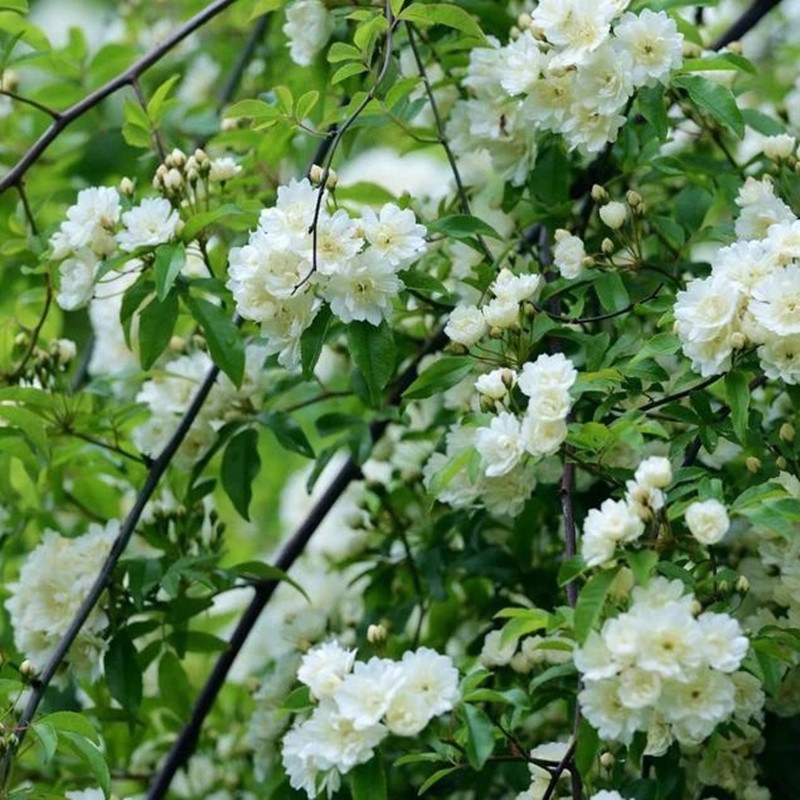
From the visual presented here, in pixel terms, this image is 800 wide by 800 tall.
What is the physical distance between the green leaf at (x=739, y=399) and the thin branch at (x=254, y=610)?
591 mm

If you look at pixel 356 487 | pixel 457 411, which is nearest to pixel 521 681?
pixel 457 411

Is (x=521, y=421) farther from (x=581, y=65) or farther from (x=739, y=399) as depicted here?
(x=581, y=65)

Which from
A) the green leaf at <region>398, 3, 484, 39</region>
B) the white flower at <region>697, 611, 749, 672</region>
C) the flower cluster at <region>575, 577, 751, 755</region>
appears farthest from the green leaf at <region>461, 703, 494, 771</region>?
the green leaf at <region>398, 3, 484, 39</region>

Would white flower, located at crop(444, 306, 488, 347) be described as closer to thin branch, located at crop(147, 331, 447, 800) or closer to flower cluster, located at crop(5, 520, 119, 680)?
thin branch, located at crop(147, 331, 447, 800)

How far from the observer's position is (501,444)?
5.27 feet

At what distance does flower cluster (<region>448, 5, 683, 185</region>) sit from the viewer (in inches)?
69.2

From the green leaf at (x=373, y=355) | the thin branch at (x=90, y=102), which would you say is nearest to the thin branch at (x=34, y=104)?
the thin branch at (x=90, y=102)

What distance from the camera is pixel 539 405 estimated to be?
158 centimetres

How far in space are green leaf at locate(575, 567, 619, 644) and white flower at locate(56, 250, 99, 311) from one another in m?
0.81

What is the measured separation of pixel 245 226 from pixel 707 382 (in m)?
0.61

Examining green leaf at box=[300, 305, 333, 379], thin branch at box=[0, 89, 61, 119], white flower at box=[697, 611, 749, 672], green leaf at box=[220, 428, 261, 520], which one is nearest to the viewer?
white flower at box=[697, 611, 749, 672]

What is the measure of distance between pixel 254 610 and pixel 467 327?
647 millimetres

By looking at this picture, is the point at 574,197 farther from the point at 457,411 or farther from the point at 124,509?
the point at 124,509

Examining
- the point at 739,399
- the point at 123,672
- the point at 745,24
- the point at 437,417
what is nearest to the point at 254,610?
the point at 123,672
